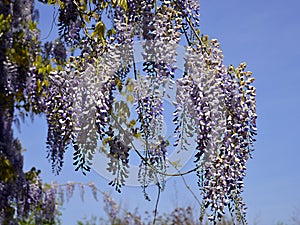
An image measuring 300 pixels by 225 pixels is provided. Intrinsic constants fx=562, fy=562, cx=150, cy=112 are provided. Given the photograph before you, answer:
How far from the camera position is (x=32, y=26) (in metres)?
4.81

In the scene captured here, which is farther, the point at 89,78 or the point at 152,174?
the point at 152,174

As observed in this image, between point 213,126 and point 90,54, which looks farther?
point 90,54

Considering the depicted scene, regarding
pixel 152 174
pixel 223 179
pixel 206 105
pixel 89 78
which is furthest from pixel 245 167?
pixel 89 78

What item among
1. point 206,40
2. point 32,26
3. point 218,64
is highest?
point 32,26

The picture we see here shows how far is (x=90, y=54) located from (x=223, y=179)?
2.29 feet

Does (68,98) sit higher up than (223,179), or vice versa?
(68,98)

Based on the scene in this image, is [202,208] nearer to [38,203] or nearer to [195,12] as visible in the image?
[195,12]

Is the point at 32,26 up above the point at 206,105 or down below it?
above

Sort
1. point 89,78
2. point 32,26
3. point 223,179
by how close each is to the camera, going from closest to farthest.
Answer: point 223,179, point 89,78, point 32,26

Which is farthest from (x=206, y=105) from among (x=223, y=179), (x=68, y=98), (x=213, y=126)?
(x=68, y=98)

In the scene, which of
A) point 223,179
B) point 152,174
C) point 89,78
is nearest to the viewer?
point 223,179

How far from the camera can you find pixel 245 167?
1.97 metres

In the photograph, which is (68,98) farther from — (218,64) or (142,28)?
(218,64)

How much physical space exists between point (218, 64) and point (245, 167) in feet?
1.23
